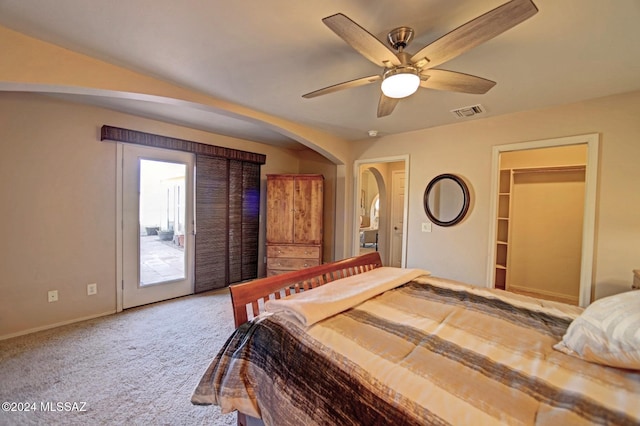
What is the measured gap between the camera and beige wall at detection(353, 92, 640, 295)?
2.27 meters

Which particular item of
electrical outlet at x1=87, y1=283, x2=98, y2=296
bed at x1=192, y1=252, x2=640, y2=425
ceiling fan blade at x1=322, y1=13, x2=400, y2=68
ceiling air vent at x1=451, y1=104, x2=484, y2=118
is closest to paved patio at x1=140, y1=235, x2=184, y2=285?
electrical outlet at x1=87, y1=283, x2=98, y2=296

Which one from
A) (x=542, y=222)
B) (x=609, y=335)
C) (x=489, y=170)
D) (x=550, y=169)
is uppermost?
(x=550, y=169)

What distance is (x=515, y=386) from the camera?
88 cm

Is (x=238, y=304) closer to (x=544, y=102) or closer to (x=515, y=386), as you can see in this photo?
(x=515, y=386)

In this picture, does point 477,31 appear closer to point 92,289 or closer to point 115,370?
point 115,370

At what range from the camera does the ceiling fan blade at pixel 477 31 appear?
40.9 inches

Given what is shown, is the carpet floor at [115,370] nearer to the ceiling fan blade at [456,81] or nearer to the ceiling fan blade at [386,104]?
the ceiling fan blade at [386,104]

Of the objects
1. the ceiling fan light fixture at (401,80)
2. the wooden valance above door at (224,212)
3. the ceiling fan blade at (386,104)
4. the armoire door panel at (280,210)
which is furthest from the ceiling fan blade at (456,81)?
the wooden valance above door at (224,212)

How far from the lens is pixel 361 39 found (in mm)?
1281

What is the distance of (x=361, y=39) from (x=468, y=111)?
6.78 ft

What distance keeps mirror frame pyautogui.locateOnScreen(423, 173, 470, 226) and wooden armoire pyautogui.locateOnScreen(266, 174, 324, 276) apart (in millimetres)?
1650

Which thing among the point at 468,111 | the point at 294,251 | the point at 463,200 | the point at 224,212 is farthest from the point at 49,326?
the point at 468,111

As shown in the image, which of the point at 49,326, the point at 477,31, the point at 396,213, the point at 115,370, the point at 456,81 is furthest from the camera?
the point at 396,213

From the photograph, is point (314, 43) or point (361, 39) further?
point (314, 43)
